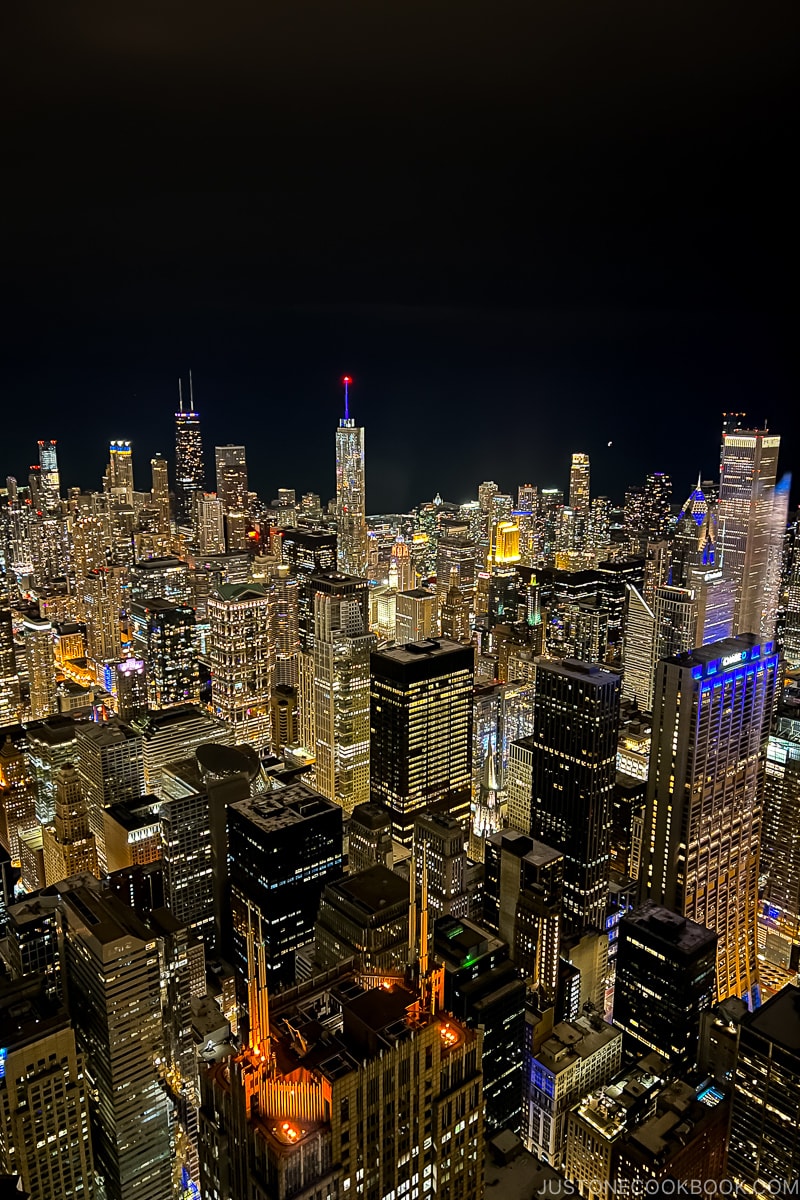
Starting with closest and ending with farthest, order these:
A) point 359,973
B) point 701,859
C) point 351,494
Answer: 1. point 359,973
2. point 701,859
3. point 351,494

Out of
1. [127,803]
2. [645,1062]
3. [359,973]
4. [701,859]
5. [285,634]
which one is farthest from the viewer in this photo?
[285,634]

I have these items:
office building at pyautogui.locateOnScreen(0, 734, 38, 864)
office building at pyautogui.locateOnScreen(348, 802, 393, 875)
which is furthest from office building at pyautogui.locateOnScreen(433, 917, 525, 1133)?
office building at pyautogui.locateOnScreen(0, 734, 38, 864)

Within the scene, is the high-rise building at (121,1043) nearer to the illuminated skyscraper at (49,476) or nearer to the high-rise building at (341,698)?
the high-rise building at (341,698)

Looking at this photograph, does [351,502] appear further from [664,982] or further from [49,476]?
[664,982]

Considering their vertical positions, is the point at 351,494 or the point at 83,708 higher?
the point at 351,494

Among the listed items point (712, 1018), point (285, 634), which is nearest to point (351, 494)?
point (285, 634)

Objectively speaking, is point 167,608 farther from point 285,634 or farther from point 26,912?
point 26,912

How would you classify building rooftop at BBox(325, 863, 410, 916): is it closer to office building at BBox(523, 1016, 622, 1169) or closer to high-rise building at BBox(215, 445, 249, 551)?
office building at BBox(523, 1016, 622, 1169)

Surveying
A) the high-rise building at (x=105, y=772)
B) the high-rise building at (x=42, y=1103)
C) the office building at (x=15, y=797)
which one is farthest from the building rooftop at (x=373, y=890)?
the office building at (x=15, y=797)
